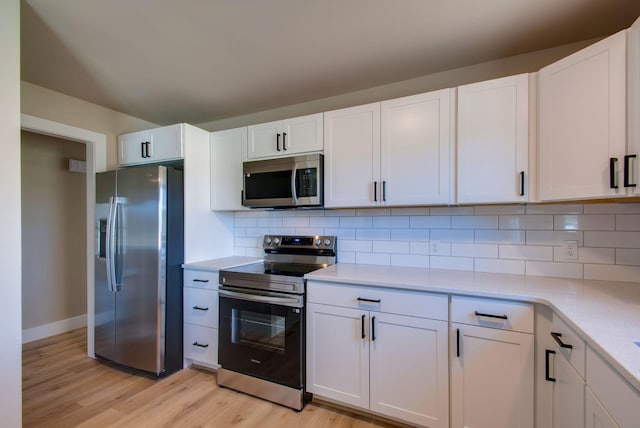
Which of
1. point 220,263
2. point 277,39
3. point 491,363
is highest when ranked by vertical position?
point 277,39

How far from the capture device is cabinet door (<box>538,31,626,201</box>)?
132 cm

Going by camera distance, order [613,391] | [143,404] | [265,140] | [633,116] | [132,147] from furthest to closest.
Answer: [132,147] → [265,140] → [143,404] → [633,116] → [613,391]

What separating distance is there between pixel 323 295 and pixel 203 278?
1087mm

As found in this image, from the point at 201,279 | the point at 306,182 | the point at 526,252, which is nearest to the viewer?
the point at 526,252

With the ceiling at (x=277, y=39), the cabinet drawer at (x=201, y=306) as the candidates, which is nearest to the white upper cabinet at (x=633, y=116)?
the ceiling at (x=277, y=39)

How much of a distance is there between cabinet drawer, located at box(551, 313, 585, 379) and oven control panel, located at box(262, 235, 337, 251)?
1536 mm

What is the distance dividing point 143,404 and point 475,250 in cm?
258

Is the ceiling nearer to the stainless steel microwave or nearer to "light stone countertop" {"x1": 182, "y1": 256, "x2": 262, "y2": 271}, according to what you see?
the stainless steel microwave

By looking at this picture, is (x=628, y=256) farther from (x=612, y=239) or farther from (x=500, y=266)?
(x=500, y=266)

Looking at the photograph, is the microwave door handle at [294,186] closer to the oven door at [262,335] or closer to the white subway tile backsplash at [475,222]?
the oven door at [262,335]

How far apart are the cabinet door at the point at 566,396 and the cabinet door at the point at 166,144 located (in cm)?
284

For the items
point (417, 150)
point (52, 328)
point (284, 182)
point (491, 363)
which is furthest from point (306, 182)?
point (52, 328)

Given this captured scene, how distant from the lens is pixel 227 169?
2703mm

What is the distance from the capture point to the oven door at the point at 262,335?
198 cm
